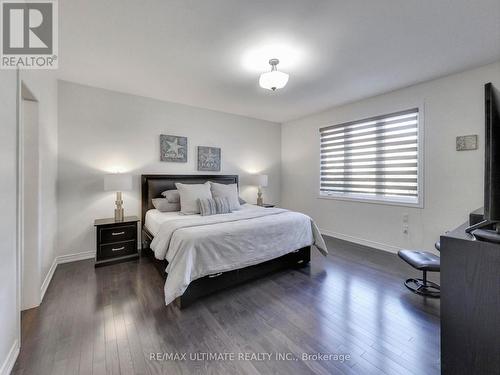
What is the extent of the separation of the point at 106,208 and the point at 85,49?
2157mm

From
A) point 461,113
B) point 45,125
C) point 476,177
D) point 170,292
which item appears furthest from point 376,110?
point 45,125

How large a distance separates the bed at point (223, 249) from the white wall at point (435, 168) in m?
1.34

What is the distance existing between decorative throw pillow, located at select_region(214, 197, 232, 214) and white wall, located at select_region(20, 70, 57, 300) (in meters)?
1.94

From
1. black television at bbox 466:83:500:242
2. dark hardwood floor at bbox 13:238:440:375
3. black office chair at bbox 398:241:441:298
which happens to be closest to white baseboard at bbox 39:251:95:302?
dark hardwood floor at bbox 13:238:440:375

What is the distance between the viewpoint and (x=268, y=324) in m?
1.84

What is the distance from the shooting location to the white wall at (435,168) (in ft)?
8.99

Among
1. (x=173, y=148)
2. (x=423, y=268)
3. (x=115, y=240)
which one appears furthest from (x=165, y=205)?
(x=423, y=268)

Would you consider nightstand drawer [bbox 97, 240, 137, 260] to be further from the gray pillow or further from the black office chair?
the black office chair

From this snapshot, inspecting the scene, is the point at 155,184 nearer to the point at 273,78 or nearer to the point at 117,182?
the point at 117,182

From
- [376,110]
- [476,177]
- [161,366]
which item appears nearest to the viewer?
[161,366]

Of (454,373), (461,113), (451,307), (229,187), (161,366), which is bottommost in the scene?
(161,366)

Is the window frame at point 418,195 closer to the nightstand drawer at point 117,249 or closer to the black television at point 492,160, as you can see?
the black television at point 492,160

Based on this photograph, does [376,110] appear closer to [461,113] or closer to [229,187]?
[461,113]

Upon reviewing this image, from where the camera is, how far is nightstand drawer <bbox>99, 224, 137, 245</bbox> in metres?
3.03
